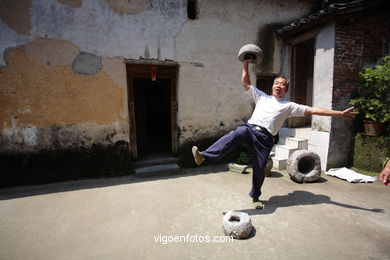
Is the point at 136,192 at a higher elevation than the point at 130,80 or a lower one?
lower

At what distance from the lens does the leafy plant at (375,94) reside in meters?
4.41

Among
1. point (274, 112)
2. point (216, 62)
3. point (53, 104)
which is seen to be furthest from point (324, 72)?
point (53, 104)

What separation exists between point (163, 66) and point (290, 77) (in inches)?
156

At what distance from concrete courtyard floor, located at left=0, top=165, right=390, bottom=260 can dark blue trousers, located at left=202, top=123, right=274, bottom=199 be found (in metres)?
0.83

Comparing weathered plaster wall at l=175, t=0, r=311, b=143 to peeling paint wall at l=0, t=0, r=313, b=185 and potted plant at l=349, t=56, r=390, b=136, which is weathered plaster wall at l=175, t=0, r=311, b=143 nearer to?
peeling paint wall at l=0, t=0, r=313, b=185

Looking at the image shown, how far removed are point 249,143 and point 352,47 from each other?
4117 mm

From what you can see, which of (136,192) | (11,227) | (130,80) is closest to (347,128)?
(136,192)

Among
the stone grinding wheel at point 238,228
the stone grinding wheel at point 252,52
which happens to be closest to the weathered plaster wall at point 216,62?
the stone grinding wheel at point 252,52

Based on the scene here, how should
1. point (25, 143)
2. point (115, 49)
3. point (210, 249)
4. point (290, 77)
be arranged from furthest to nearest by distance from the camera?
1. point (290, 77)
2. point (115, 49)
3. point (25, 143)
4. point (210, 249)

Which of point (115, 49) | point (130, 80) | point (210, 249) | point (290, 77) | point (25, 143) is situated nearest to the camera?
point (210, 249)

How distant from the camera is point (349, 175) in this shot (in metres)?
4.59

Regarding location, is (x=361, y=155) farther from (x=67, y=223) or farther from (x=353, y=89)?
(x=67, y=223)

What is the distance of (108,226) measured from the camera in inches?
111

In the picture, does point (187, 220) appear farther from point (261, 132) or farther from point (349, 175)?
point (349, 175)
